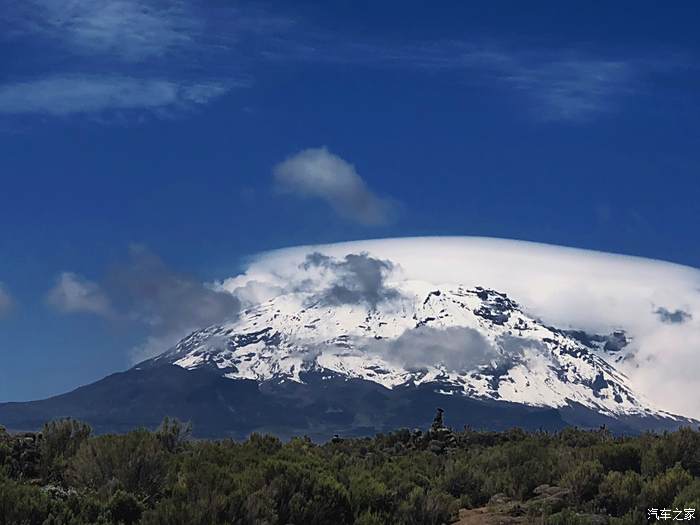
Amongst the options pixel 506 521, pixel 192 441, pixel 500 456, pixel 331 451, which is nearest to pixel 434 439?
pixel 331 451

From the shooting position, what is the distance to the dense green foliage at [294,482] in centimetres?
2164

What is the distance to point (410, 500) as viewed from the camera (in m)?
24.9

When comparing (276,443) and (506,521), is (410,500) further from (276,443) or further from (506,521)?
(276,443)

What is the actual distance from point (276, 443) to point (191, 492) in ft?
33.9

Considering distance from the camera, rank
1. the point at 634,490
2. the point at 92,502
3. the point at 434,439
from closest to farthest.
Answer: the point at 92,502
the point at 634,490
the point at 434,439

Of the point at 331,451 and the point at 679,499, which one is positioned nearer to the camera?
the point at 679,499

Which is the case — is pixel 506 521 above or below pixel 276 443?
below

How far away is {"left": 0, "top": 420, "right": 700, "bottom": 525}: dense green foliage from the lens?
21641 mm

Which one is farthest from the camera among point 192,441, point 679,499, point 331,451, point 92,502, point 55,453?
point 331,451

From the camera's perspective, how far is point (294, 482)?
78.5 ft
